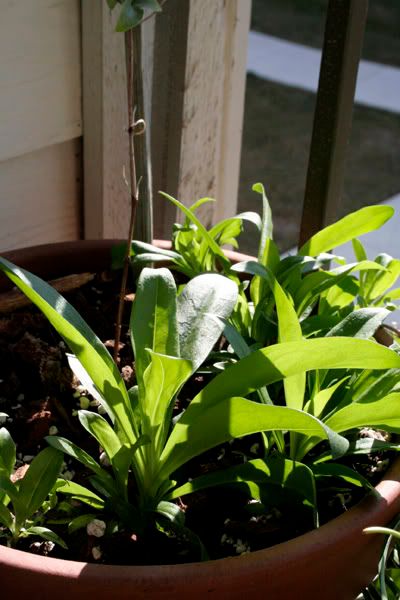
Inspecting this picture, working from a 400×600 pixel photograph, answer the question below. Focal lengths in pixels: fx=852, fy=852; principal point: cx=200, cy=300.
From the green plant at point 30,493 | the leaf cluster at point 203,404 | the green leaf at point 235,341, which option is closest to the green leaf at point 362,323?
the leaf cluster at point 203,404

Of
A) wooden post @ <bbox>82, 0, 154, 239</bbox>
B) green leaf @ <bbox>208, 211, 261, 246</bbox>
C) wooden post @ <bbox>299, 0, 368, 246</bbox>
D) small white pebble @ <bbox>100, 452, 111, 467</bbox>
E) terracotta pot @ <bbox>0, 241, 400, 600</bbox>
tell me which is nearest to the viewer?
terracotta pot @ <bbox>0, 241, 400, 600</bbox>

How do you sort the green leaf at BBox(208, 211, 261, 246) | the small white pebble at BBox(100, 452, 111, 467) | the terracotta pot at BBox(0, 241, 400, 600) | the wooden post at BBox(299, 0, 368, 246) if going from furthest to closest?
the green leaf at BBox(208, 211, 261, 246)
the wooden post at BBox(299, 0, 368, 246)
the small white pebble at BBox(100, 452, 111, 467)
the terracotta pot at BBox(0, 241, 400, 600)

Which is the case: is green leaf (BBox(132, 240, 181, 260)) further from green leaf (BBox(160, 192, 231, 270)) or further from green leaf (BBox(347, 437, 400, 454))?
green leaf (BBox(347, 437, 400, 454))

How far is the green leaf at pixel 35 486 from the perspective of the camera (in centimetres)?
76

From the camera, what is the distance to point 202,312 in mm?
816

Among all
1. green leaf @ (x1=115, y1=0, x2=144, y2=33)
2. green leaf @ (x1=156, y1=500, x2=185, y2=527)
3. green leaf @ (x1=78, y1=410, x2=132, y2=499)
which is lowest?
green leaf @ (x1=156, y1=500, x2=185, y2=527)

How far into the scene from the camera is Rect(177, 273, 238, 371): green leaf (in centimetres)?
79

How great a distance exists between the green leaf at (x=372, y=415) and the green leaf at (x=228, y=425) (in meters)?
0.04

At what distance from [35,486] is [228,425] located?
0.19 m

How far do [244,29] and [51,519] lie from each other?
83cm

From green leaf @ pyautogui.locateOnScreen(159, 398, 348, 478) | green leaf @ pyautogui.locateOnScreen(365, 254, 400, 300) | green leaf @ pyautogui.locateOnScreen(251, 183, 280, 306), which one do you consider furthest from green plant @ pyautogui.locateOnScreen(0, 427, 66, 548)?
green leaf @ pyautogui.locateOnScreen(365, 254, 400, 300)

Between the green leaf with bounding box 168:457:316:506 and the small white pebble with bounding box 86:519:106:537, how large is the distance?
0.22 feet

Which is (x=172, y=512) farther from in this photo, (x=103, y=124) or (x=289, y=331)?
(x=103, y=124)

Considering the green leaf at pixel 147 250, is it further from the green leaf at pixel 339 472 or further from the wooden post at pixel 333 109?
the green leaf at pixel 339 472
